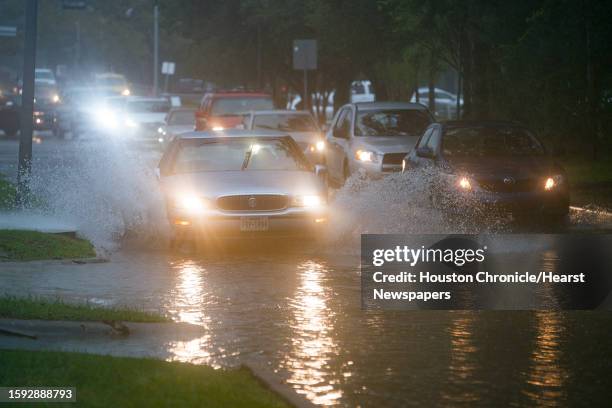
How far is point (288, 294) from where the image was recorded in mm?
12828

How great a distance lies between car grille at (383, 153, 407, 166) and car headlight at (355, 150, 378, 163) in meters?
0.21

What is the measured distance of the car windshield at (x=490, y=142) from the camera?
2034cm

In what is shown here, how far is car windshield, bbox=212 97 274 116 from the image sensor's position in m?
39.1

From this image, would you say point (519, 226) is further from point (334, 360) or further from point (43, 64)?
point (43, 64)

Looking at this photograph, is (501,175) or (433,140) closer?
(501,175)

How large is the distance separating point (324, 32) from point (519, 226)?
29.0 m

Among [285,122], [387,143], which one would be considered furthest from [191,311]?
[285,122]

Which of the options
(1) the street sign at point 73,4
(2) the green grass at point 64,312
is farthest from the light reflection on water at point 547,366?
(1) the street sign at point 73,4

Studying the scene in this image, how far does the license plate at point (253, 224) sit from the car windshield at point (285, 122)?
1525cm

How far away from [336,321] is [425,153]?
376 inches

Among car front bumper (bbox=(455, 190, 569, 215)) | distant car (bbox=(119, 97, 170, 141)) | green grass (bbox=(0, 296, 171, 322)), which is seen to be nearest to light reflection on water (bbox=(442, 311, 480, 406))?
green grass (bbox=(0, 296, 171, 322))

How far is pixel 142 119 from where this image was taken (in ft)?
158

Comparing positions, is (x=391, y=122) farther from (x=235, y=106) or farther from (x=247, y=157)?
(x=235, y=106)

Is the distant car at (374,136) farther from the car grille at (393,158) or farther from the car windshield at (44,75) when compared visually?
the car windshield at (44,75)
